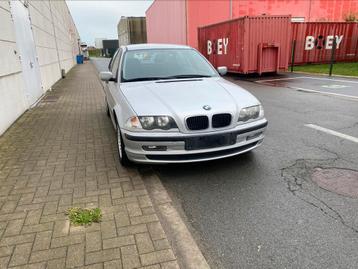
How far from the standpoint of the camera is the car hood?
152 inches

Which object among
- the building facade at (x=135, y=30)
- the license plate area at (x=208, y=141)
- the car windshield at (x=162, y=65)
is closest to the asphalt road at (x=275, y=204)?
the license plate area at (x=208, y=141)

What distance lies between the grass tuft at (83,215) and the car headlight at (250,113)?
210 cm

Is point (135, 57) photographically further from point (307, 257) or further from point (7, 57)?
point (307, 257)

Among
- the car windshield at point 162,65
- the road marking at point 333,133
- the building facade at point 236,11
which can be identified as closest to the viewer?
the car windshield at point 162,65

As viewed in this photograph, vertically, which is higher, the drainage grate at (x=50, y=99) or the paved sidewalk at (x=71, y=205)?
the paved sidewalk at (x=71, y=205)

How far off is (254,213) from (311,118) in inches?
184

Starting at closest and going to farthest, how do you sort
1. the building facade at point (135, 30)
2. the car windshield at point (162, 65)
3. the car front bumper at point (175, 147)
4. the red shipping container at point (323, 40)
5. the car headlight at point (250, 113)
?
the car front bumper at point (175, 147) < the car headlight at point (250, 113) < the car windshield at point (162, 65) < the red shipping container at point (323, 40) < the building facade at point (135, 30)

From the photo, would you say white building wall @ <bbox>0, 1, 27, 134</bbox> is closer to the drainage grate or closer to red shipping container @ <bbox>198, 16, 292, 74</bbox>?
the drainage grate

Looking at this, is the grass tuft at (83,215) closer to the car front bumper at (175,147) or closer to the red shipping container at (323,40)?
the car front bumper at (175,147)

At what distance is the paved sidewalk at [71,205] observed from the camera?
2.61 metres

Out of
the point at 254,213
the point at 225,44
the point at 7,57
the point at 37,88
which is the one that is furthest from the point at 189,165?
the point at 225,44

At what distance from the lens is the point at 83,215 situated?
3.17 meters

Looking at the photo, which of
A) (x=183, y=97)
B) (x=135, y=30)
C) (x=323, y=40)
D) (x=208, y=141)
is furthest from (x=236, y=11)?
(x=135, y=30)

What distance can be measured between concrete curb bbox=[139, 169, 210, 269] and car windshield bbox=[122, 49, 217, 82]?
1.87 meters
